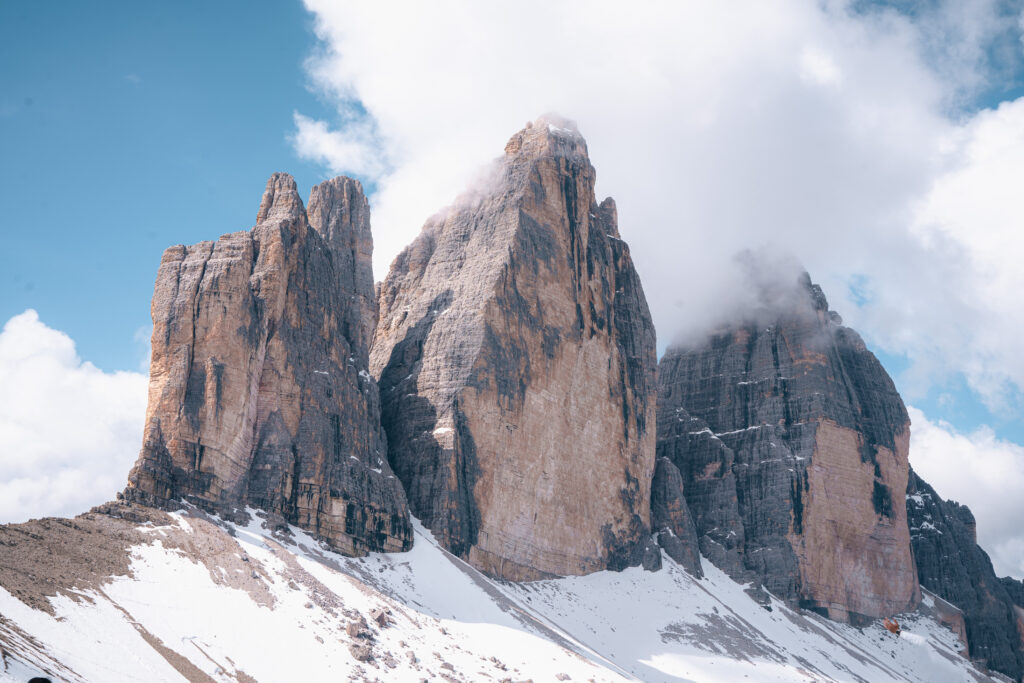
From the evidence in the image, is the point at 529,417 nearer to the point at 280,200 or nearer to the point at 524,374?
the point at 524,374

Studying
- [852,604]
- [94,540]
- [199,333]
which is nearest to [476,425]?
[199,333]

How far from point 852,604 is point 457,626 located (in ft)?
229

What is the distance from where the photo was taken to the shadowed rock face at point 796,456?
404 ft

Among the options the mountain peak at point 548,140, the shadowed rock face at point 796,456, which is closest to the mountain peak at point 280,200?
the mountain peak at point 548,140

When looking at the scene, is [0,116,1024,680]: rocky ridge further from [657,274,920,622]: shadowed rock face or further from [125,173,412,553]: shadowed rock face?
[657,274,920,622]: shadowed rock face

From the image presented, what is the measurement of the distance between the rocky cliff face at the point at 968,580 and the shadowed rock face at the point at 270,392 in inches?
3382

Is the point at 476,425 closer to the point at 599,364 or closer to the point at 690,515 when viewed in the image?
the point at 599,364

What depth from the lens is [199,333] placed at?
71.5 metres

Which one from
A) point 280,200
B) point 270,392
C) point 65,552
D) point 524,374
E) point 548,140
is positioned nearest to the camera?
point 65,552

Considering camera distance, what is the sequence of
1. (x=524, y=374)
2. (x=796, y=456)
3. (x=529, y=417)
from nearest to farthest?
(x=529, y=417) < (x=524, y=374) < (x=796, y=456)

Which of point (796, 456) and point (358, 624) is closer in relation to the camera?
point (358, 624)

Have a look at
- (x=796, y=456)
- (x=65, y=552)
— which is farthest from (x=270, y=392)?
(x=796, y=456)

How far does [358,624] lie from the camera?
6150cm

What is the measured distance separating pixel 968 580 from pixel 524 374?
77.4m
